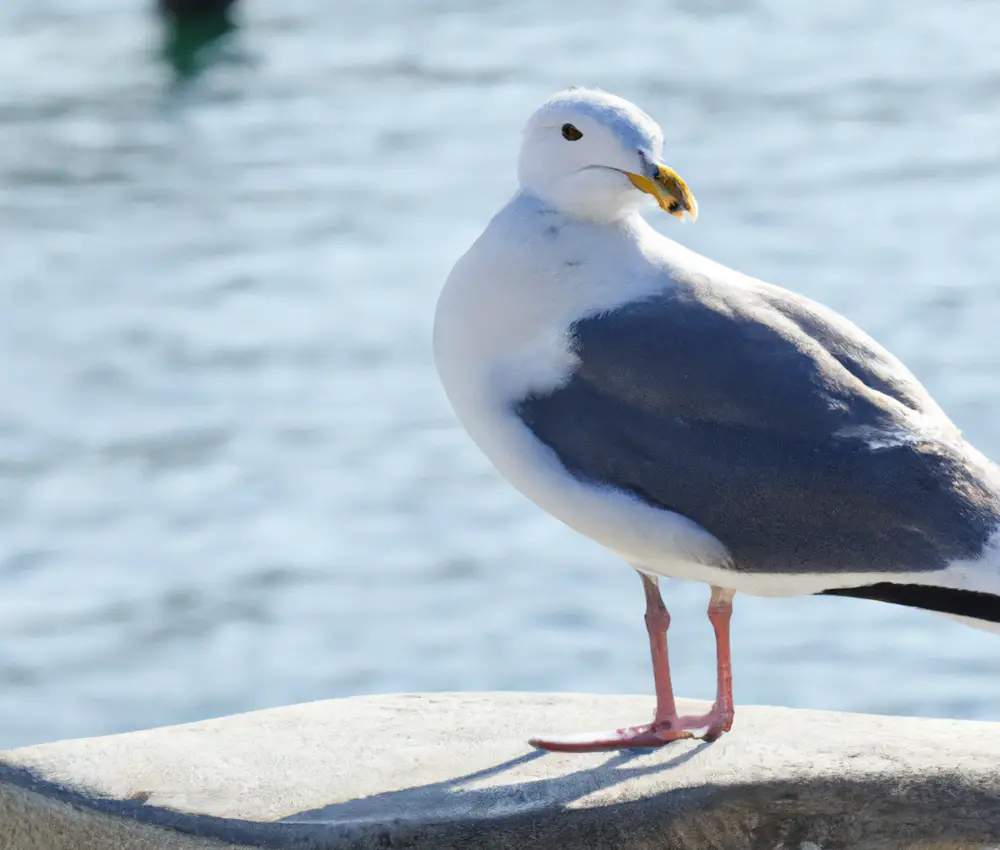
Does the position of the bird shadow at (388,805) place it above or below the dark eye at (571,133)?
below

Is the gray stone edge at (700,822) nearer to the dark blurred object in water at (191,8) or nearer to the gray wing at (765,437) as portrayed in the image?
the gray wing at (765,437)

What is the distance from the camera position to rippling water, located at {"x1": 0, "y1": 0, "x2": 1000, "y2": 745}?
411 inches

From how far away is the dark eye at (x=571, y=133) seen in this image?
17.3 feet

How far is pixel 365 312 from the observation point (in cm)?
1348

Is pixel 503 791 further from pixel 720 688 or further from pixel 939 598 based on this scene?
pixel 939 598

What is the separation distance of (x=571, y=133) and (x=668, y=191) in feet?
0.97

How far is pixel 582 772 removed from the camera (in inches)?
213

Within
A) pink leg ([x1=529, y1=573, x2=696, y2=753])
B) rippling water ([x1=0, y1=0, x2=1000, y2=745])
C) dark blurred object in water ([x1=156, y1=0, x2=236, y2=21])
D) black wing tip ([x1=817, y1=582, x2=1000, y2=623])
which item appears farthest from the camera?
dark blurred object in water ([x1=156, y1=0, x2=236, y2=21])

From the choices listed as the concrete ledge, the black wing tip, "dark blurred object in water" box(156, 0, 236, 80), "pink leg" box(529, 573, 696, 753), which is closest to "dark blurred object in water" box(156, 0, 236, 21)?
"dark blurred object in water" box(156, 0, 236, 80)

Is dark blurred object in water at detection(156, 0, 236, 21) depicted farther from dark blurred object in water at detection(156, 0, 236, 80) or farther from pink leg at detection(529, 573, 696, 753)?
pink leg at detection(529, 573, 696, 753)

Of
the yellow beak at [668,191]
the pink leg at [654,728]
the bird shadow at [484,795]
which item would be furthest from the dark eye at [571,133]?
the bird shadow at [484,795]

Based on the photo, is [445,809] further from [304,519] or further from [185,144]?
[185,144]

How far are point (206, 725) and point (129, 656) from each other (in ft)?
15.5

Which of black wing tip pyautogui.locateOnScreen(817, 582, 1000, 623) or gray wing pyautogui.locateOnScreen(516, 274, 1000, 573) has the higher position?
gray wing pyautogui.locateOnScreen(516, 274, 1000, 573)
